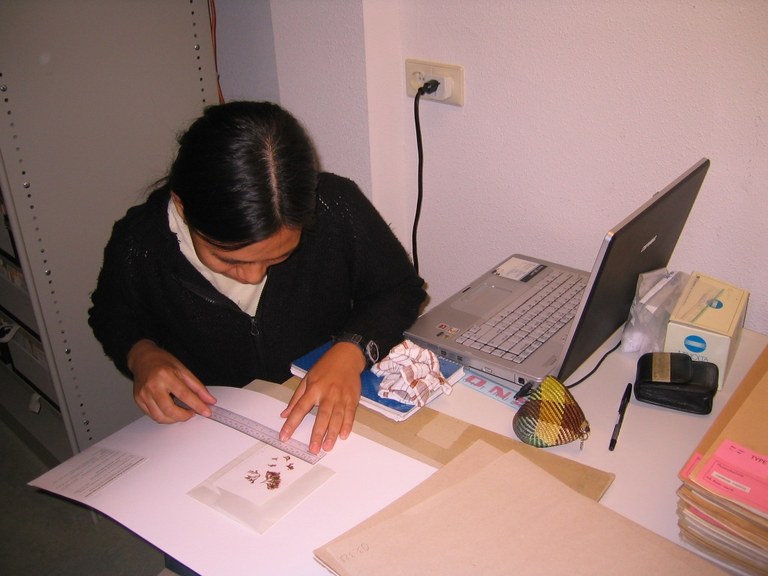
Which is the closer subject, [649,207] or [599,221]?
[649,207]

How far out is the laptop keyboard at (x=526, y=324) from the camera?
108 centimetres

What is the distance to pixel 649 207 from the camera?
3.11 feet

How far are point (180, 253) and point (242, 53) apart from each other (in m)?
0.79

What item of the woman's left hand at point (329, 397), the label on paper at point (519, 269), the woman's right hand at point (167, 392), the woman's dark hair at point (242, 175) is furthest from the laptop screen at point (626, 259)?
the woman's right hand at point (167, 392)

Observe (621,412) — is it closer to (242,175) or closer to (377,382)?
(377,382)

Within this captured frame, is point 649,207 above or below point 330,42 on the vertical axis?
below

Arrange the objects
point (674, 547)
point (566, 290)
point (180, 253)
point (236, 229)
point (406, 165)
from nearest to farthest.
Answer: point (674, 547) < point (236, 229) < point (180, 253) < point (566, 290) < point (406, 165)

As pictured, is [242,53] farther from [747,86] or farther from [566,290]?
[747,86]

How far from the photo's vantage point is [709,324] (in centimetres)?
102

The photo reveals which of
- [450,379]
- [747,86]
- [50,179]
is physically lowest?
[450,379]

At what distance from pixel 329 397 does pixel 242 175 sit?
1.15ft

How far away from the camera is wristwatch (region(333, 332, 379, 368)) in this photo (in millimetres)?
1104

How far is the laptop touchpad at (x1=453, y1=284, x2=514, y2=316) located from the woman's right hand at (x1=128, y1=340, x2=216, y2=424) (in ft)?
1.57

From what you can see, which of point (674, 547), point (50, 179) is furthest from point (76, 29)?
point (674, 547)
